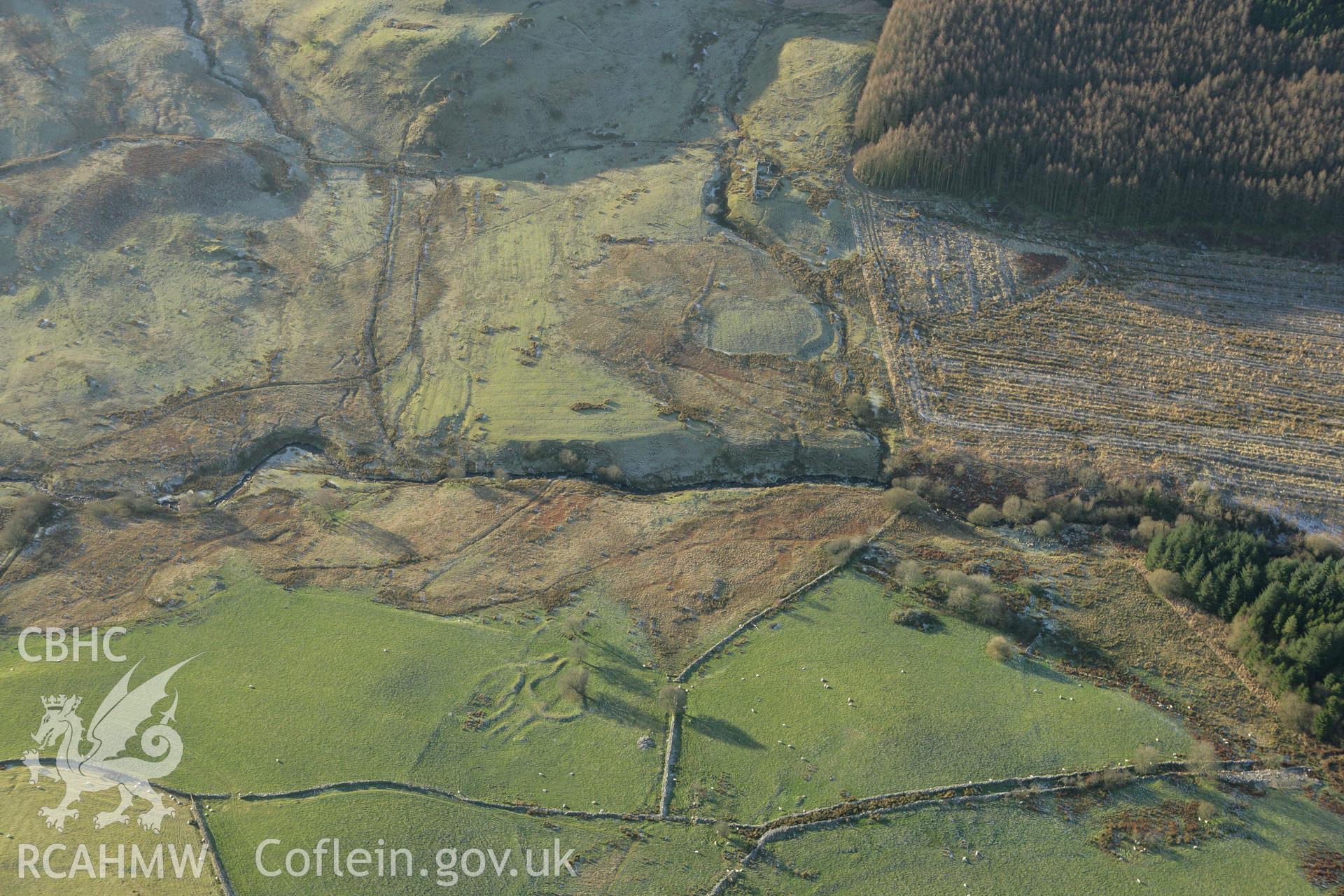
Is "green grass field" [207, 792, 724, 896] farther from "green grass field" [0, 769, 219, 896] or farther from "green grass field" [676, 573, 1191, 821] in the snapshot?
"green grass field" [676, 573, 1191, 821]

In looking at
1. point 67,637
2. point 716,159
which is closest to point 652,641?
point 67,637

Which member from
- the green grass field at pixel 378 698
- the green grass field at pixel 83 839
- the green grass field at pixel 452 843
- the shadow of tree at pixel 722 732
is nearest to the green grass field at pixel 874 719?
the shadow of tree at pixel 722 732

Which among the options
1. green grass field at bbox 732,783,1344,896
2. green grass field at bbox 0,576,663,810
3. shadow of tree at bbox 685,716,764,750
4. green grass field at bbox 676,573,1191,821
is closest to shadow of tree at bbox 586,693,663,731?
green grass field at bbox 0,576,663,810

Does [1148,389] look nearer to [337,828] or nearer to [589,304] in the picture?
[589,304]

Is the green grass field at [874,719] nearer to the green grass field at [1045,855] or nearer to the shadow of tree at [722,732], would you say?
the shadow of tree at [722,732]

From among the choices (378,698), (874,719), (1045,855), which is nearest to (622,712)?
(378,698)

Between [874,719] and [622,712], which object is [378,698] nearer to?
[622,712]
